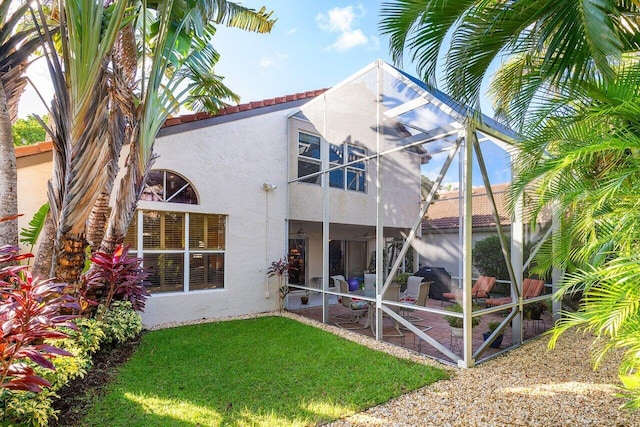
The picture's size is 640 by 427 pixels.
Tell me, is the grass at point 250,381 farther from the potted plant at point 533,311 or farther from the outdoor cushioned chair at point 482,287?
the potted plant at point 533,311

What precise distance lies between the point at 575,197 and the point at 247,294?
9.20 meters

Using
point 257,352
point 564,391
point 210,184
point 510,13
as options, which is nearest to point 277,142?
point 210,184

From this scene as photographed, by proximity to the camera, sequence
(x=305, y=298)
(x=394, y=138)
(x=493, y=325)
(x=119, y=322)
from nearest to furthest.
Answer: (x=119, y=322) < (x=493, y=325) < (x=394, y=138) < (x=305, y=298)

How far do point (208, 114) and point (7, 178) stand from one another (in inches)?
214

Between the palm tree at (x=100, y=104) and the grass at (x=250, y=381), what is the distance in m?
2.33

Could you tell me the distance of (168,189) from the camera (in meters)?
9.66

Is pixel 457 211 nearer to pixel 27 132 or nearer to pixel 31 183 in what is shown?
pixel 31 183

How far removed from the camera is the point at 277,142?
38.8ft

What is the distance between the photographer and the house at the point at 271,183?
8.06 m

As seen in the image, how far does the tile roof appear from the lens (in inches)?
309

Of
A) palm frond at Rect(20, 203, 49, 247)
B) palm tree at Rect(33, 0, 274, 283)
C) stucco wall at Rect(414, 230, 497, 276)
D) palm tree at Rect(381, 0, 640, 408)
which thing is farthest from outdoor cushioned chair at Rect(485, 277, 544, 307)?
palm frond at Rect(20, 203, 49, 247)

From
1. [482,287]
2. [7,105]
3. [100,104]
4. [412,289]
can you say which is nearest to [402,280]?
[412,289]

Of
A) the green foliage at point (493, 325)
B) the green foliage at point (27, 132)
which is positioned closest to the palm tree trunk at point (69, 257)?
the green foliage at point (493, 325)

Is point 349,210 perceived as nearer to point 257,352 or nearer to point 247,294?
point 247,294
